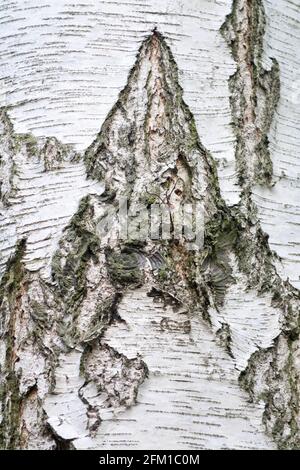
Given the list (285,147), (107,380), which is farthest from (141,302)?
(285,147)

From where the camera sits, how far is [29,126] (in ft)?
4.76

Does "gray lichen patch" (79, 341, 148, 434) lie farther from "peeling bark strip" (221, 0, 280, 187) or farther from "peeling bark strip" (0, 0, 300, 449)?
"peeling bark strip" (221, 0, 280, 187)

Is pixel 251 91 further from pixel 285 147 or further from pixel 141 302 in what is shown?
pixel 141 302

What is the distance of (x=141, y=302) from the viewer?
1.32m

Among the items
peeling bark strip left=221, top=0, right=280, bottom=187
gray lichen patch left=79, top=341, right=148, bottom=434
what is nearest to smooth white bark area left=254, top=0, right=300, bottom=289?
peeling bark strip left=221, top=0, right=280, bottom=187

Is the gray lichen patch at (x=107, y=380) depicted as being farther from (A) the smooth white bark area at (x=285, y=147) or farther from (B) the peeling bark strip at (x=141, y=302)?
(A) the smooth white bark area at (x=285, y=147)

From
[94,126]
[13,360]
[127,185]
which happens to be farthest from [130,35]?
[13,360]

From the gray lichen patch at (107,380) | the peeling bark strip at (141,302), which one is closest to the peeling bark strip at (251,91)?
the peeling bark strip at (141,302)

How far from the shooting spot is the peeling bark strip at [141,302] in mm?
1302

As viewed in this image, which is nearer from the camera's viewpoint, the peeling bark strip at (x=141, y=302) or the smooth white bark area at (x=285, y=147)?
the peeling bark strip at (x=141, y=302)

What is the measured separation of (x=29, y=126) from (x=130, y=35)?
10.1 inches

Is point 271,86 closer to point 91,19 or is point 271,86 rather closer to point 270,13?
point 270,13

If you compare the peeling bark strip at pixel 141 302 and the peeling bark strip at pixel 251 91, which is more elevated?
the peeling bark strip at pixel 251 91

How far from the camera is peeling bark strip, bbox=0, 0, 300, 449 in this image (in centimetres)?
130
